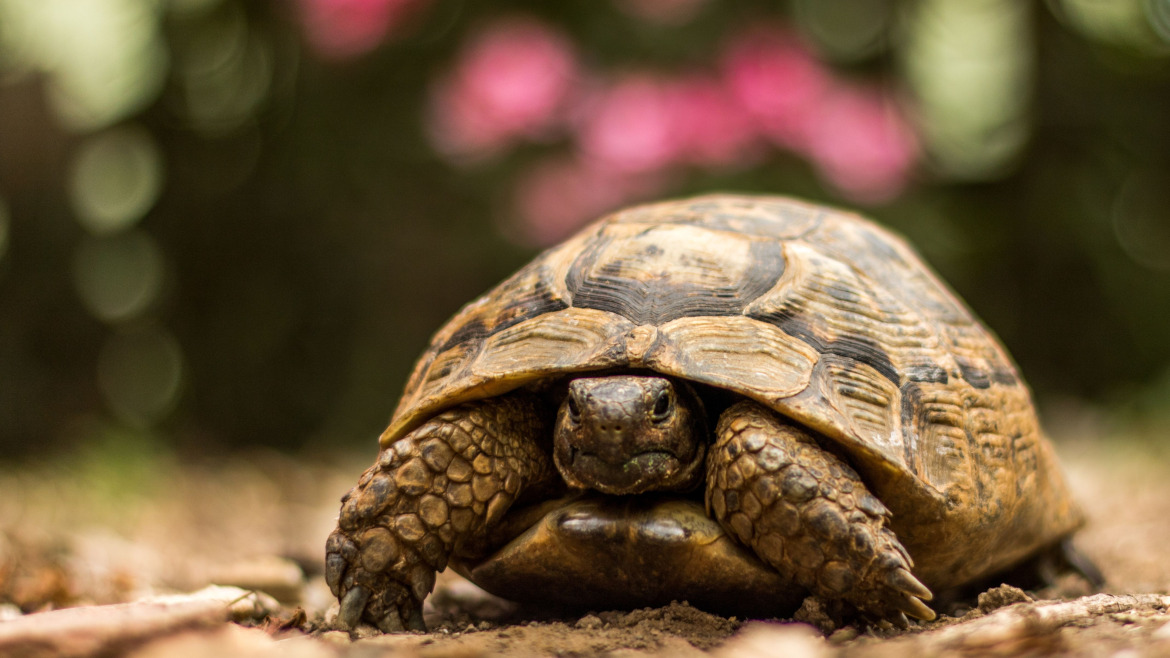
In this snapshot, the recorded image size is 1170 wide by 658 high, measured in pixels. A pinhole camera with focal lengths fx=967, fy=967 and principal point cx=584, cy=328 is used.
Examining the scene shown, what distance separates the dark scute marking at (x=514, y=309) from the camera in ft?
7.47

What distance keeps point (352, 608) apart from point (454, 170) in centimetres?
411

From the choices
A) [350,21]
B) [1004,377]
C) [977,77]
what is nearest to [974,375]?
[1004,377]

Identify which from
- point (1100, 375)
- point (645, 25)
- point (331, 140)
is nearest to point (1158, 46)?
point (1100, 375)

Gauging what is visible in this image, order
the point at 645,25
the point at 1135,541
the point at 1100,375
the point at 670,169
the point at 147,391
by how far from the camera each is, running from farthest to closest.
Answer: the point at 1100,375 → the point at 147,391 → the point at 645,25 → the point at 670,169 → the point at 1135,541

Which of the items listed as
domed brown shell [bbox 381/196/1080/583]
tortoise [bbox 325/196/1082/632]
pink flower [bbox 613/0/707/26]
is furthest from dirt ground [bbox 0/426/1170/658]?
pink flower [bbox 613/0/707/26]

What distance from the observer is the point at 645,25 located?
571cm

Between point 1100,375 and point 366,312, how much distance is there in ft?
17.4

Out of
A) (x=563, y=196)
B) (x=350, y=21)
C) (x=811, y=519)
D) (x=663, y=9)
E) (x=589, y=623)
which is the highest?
(x=350, y=21)

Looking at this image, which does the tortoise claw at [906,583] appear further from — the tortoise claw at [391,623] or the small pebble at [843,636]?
the tortoise claw at [391,623]

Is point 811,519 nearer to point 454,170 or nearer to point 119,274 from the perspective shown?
point 454,170

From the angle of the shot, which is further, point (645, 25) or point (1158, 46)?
point (1158, 46)

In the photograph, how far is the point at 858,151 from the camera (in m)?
5.25

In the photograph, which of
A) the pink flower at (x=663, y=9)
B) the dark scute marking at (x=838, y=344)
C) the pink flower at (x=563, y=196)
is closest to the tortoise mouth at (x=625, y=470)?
the dark scute marking at (x=838, y=344)

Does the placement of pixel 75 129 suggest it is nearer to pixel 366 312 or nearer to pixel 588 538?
pixel 366 312
